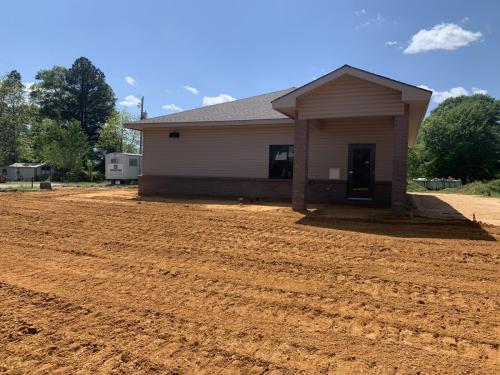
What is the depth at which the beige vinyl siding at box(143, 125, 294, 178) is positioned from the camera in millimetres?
14031

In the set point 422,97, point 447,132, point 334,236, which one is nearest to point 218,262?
point 334,236

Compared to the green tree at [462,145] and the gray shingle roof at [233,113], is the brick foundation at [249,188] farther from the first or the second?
the green tree at [462,145]

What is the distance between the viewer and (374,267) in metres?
5.14

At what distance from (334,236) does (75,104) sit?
59644mm

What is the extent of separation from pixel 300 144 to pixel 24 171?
49684 mm

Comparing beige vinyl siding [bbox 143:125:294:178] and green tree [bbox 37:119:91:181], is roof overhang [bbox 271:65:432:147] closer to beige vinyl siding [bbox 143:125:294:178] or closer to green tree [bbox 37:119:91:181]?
beige vinyl siding [bbox 143:125:294:178]

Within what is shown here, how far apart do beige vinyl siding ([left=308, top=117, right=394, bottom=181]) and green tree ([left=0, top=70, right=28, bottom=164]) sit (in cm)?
5341

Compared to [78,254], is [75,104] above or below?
above

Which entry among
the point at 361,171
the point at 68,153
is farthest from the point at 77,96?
the point at 361,171

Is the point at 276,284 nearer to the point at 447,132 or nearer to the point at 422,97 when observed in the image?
the point at 422,97

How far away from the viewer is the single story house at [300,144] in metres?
9.62

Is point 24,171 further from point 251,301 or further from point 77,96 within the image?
point 251,301

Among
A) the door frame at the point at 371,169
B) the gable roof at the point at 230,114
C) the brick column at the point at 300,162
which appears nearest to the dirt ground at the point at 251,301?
the brick column at the point at 300,162

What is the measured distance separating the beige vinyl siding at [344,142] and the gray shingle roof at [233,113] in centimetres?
161
